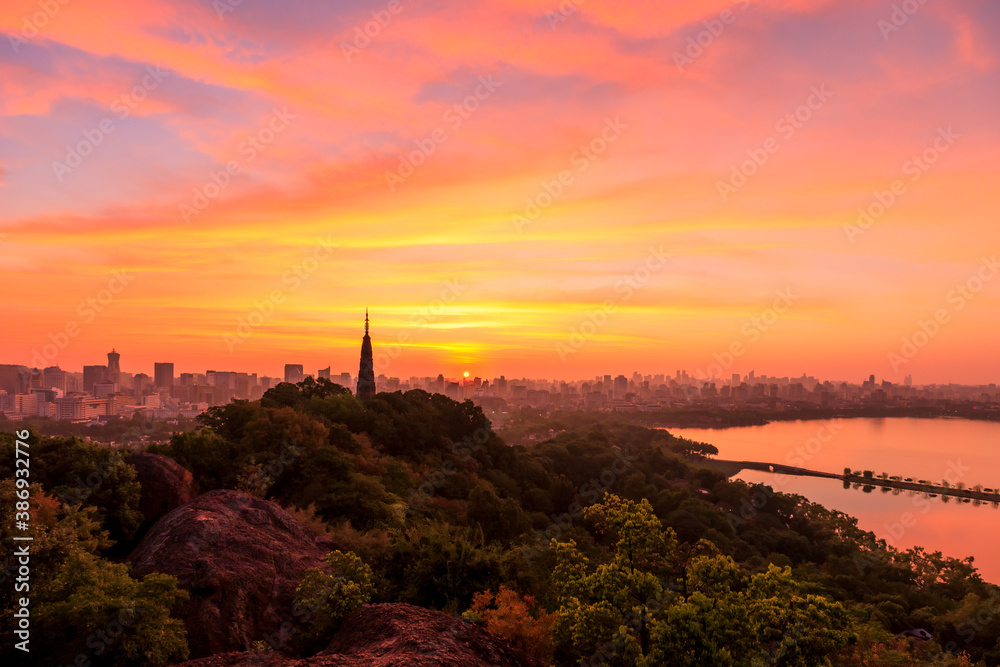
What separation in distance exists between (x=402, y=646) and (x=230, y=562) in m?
5.16

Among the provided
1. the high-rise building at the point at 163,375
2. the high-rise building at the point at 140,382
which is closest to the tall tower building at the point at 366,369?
the high-rise building at the point at 140,382

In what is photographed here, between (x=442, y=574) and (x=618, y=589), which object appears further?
(x=442, y=574)

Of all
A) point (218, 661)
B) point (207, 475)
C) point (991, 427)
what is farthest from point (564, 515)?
point (991, 427)

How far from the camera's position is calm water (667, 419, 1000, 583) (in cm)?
5719

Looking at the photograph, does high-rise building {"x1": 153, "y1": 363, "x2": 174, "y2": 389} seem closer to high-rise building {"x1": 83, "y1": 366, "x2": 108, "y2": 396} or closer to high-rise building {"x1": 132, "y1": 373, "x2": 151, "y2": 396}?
high-rise building {"x1": 132, "y1": 373, "x2": 151, "y2": 396}

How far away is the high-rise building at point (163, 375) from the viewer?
523 ft

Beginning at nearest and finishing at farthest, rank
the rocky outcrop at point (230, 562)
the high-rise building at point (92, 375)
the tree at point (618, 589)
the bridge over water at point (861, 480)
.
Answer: the tree at point (618, 589)
the rocky outcrop at point (230, 562)
the bridge over water at point (861, 480)
the high-rise building at point (92, 375)

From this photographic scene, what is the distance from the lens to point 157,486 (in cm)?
1384

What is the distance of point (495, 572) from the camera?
1116 centimetres

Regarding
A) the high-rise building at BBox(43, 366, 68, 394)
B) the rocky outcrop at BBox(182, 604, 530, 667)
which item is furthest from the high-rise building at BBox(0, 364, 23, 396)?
the rocky outcrop at BBox(182, 604, 530, 667)

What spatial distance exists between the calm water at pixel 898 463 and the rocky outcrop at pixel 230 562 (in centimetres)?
5770

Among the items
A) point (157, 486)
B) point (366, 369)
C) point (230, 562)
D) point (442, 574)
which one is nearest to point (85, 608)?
point (230, 562)

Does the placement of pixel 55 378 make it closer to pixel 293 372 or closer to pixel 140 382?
pixel 140 382

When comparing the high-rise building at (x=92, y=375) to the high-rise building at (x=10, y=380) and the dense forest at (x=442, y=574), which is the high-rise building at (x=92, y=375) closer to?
the high-rise building at (x=10, y=380)
